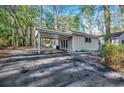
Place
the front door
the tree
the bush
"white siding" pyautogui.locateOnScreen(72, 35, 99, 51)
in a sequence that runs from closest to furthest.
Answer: the bush, the tree, "white siding" pyautogui.locateOnScreen(72, 35, 99, 51), the front door

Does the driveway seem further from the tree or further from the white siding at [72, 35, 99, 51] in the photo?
the white siding at [72, 35, 99, 51]

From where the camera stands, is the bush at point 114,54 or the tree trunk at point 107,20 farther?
the tree trunk at point 107,20

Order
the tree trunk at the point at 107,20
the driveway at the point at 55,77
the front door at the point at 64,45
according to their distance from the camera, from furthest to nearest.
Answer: the front door at the point at 64,45, the tree trunk at the point at 107,20, the driveway at the point at 55,77

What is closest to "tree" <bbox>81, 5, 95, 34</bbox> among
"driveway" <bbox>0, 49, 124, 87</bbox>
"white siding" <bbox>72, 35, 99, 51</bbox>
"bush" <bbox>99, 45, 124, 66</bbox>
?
"bush" <bbox>99, 45, 124, 66</bbox>

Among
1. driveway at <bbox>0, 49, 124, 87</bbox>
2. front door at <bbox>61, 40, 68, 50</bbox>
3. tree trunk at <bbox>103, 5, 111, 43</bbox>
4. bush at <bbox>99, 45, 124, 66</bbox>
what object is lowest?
driveway at <bbox>0, 49, 124, 87</bbox>

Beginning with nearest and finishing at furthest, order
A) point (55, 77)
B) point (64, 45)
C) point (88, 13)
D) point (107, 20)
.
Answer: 1. point (55, 77)
2. point (88, 13)
3. point (107, 20)
4. point (64, 45)

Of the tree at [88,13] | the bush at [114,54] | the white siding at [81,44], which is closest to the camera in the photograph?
the bush at [114,54]

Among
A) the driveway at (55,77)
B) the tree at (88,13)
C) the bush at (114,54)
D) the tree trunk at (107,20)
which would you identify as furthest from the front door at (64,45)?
the driveway at (55,77)

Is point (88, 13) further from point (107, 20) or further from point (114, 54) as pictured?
point (114, 54)

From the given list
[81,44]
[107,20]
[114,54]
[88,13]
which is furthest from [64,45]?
[114,54]

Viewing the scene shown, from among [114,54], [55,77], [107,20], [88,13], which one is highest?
[88,13]

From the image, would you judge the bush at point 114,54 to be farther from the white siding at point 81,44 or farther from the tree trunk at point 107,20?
the white siding at point 81,44
